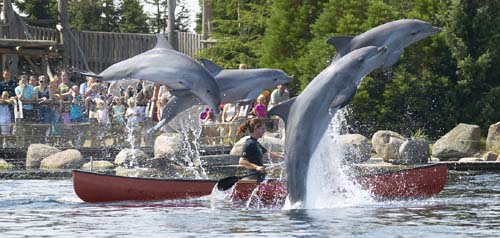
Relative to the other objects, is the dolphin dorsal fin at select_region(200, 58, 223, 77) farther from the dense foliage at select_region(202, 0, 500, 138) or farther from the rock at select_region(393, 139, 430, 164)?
the dense foliage at select_region(202, 0, 500, 138)

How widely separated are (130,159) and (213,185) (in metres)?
10.4

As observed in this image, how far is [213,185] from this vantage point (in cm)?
2689

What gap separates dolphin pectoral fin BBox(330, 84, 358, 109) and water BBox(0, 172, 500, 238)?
5.91 feet

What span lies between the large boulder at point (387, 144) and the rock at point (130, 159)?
6777 mm

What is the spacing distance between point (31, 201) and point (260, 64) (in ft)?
83.5

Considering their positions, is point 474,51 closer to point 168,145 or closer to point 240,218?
point 168,145

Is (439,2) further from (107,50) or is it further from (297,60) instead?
(107,50)

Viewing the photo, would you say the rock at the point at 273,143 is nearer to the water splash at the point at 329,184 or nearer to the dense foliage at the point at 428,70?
the dense foliage at the point at 428,70

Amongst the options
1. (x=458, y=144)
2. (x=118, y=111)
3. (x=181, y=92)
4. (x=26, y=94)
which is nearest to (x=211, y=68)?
(x=181, y=92)

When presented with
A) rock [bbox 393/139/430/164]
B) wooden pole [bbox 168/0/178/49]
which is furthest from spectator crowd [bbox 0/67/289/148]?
wooden pole [bbox 168/0/178/49]

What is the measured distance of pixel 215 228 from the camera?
22234mm

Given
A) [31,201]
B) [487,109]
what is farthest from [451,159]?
[31,201]

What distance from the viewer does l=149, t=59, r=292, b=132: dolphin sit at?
24.2 metres

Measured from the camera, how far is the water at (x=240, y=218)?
21609mm
